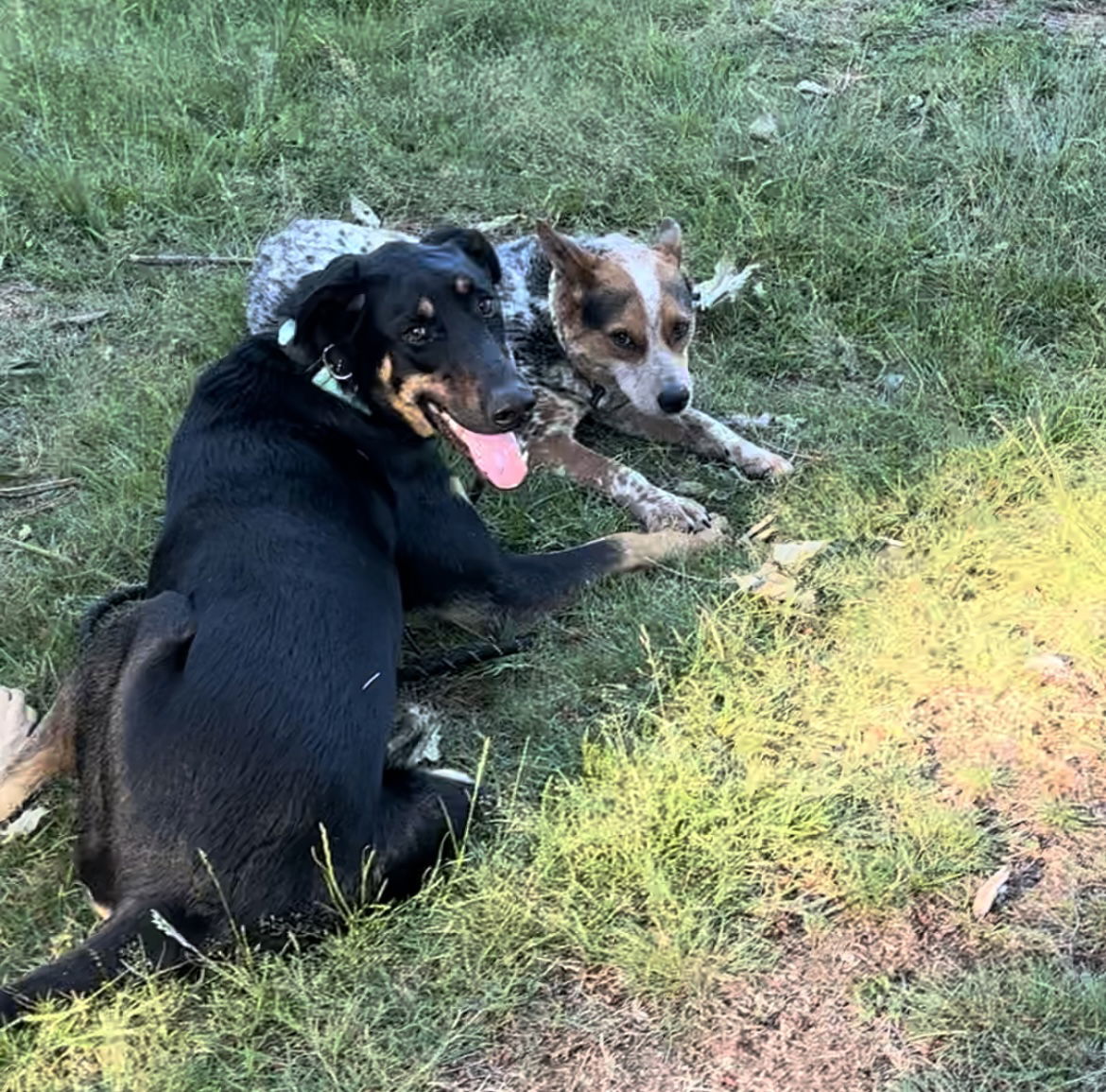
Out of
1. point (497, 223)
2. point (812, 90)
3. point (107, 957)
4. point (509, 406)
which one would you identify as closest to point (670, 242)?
point (497, 223)

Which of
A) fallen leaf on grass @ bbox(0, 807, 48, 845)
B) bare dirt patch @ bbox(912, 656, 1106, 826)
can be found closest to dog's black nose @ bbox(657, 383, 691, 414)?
bare dirt patch @ bbox(912, 656, 1106, 826)

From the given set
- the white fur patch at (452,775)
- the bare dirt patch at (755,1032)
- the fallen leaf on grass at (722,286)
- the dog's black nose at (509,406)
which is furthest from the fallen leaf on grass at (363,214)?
the bare dirt patch at (755,1032)

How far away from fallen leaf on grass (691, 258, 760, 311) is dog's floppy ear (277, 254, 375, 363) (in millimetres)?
1780

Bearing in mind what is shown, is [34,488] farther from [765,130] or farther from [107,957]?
[765,130]

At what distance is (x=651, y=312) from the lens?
175 inches

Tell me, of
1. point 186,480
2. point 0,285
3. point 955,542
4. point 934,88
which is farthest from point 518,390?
point 934,88

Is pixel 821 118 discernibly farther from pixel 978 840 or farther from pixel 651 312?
pixel 978 840

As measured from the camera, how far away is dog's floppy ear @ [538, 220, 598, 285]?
443cm

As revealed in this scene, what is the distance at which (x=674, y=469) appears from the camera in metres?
4.52

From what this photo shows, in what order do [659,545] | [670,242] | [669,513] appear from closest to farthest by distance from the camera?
[659,545]
[669,513]
[670,242]

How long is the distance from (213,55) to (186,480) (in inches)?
159

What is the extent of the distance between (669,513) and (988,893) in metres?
1.77

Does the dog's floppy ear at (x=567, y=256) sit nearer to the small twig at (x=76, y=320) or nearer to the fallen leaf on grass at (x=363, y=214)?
the fallen leaf on grass at (x=363, y=214)

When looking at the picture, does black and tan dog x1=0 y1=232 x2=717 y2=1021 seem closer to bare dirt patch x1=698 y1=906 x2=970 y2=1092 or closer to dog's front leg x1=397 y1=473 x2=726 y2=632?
dog's front leg x1=397 y1=473 x2=726 y2=632
